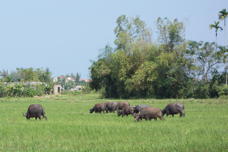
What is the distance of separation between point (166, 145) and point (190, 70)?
1552 inches

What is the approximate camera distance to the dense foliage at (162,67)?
159 ft

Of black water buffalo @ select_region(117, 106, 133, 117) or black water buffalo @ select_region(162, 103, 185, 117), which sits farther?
black water buffalo @ select_region(117, 106, 133, 117)

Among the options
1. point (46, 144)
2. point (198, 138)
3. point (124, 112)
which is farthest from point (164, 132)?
point (124, 112)

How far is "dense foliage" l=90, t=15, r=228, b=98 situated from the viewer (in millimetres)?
48594

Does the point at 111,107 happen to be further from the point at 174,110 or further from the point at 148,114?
the point at 148,114

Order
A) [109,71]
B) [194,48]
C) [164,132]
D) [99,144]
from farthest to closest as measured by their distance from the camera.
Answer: [109,71] → [194,48] → [164,132] → [99,144]

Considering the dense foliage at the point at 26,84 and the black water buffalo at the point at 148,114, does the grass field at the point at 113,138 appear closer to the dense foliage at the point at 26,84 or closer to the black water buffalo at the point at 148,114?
the black water buffalo at the point at 148,114

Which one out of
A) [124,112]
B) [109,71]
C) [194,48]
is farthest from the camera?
[109,71]

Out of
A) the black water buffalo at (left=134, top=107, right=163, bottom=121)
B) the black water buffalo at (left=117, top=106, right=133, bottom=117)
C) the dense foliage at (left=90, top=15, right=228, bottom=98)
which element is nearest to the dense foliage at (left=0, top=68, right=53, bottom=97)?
the dense foliage at (left=90, top=15, right=228, bottom=98)

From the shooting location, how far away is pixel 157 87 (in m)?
51.2

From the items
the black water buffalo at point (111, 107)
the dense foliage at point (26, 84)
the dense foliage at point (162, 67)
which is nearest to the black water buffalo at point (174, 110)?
the black water buffalo at point (111, 107)

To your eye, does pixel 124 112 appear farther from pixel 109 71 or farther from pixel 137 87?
pixel 109 71

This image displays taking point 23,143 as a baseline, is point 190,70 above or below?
above

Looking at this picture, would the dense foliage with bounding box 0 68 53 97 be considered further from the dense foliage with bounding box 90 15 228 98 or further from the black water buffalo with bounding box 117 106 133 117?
the black water buffalo with bounding box 117 106 133 117
